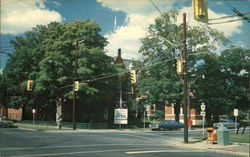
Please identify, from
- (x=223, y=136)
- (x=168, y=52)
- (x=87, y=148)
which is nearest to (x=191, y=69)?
(x=168, y=52)

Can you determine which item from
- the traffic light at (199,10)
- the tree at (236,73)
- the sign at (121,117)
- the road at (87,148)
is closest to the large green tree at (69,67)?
the sign at (121,117)

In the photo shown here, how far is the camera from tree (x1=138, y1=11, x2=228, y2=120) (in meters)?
47.4

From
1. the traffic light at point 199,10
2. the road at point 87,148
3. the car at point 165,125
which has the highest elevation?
the traffic light at point 199,10

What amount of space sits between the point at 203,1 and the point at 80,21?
36.1m

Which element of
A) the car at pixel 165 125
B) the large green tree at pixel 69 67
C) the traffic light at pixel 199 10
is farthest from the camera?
the car at pixel 165 125

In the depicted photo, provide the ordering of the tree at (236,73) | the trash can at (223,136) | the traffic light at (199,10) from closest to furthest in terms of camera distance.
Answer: the traffic light at (199,10)
the trash can at (223,136)
the tree at (236,73)

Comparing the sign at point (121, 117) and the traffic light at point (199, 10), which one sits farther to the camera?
the sign at point (121, 117)

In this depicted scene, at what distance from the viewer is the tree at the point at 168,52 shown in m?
47.4

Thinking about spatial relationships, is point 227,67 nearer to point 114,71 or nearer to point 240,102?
point 240,102

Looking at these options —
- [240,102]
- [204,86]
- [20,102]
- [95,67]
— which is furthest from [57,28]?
[240,102]

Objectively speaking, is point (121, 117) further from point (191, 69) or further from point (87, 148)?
point (87, 148)

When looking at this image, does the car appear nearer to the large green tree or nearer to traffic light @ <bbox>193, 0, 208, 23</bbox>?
the large green tree

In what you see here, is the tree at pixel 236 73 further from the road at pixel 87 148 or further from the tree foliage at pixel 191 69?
the road at pixel 87 148

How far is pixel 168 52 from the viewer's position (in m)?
47.7
